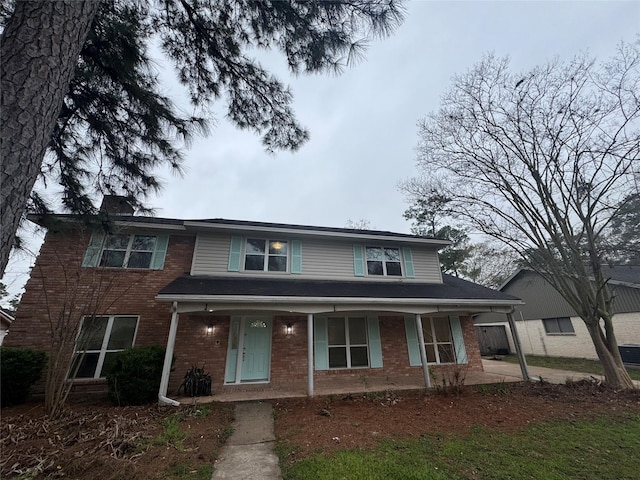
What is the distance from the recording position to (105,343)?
25.9 feet

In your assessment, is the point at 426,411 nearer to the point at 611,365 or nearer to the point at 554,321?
the point at 611,365

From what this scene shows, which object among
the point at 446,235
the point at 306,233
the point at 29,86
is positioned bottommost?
the point at 29,86

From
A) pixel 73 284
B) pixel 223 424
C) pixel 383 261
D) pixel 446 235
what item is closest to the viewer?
pixel 223 424

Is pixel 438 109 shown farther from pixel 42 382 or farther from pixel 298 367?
pixel 42 382

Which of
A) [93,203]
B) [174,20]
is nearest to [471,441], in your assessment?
[93,203]

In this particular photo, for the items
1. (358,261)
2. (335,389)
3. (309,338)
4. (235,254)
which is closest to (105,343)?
(235,254)

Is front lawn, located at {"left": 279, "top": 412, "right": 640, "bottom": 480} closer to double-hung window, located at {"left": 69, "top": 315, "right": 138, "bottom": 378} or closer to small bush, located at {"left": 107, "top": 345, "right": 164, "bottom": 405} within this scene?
small bush, located at {"left": 107, "top": 345, "right": 164, "bottom": 405}

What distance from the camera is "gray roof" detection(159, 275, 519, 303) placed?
7530mm

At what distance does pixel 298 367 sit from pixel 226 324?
270 cm

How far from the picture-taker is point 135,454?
405 centimetres

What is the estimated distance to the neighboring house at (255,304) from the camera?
766 cm

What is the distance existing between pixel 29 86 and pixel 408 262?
1113 cm

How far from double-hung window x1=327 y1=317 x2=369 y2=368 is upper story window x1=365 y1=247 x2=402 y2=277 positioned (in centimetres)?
217

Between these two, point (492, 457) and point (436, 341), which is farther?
point (436, 341)
